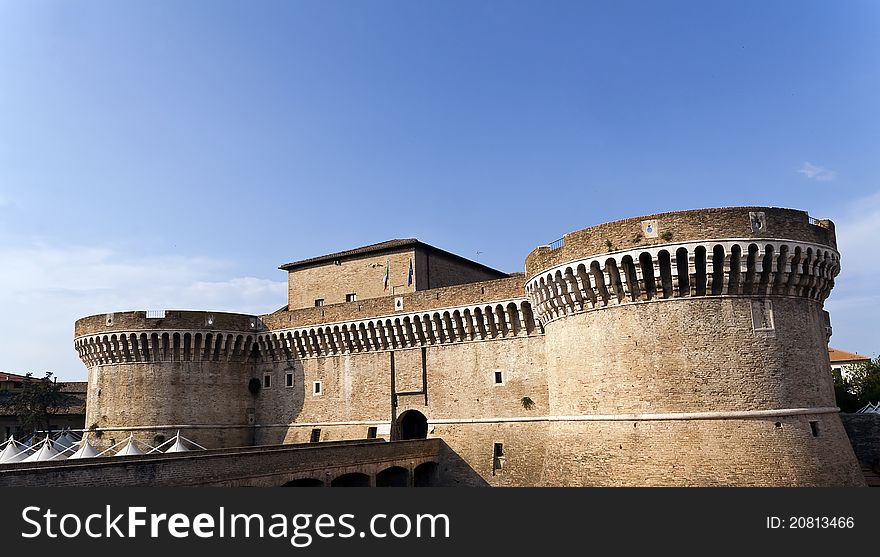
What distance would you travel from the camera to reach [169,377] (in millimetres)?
30859

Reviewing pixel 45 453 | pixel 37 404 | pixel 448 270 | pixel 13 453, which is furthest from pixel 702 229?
pixel 37 404

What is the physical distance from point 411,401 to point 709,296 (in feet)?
42.9

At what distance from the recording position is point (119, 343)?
30969mm

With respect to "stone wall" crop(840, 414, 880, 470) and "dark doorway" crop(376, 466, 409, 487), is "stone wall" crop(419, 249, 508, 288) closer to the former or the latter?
"dark doorway" crop(376, 466, 409, 487)

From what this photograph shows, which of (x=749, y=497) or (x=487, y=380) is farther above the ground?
(x=487, y=380)

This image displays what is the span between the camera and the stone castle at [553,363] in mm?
18094

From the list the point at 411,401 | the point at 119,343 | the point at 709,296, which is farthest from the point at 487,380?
the point at 119,343

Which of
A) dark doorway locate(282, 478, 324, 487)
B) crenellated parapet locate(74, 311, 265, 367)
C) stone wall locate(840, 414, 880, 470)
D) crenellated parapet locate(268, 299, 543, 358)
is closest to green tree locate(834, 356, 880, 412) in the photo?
stone wall locate(840, 414, 880, 470)

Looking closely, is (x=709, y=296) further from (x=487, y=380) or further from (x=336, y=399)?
(x=336, y=399)

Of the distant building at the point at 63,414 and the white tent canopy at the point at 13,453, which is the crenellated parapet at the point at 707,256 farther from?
the distant building at the point at 63,414

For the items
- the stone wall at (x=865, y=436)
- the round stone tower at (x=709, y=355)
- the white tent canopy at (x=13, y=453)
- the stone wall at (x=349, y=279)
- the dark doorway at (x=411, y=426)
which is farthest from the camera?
the stone wall at (x=349, y=279)

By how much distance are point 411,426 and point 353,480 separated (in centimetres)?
622

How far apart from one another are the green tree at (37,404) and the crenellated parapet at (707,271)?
38.1 meters

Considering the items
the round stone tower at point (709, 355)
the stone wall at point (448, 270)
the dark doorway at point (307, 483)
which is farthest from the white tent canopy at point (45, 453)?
the round stone tower at point (709, 355)
